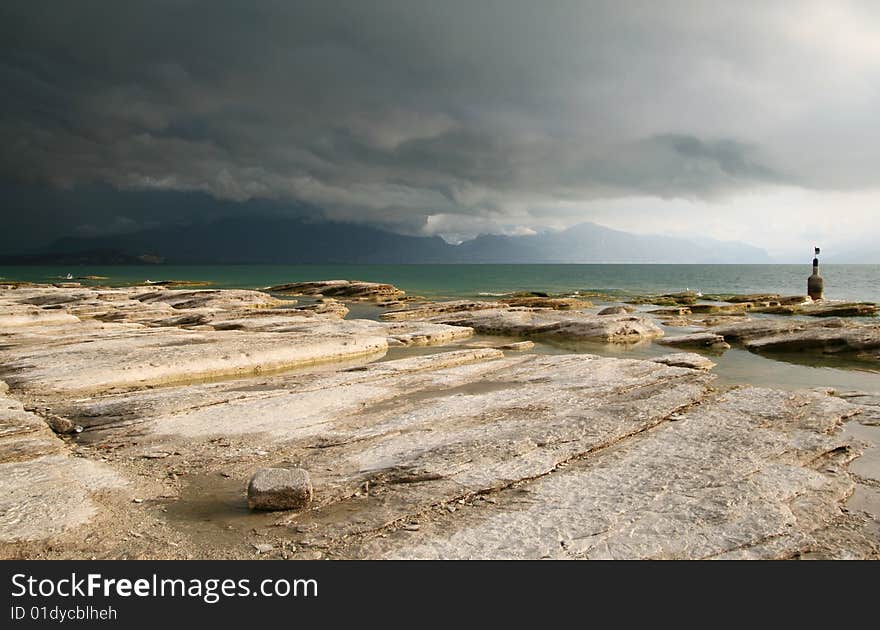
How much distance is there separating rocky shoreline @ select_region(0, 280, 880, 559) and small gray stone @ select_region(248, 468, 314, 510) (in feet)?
0.71

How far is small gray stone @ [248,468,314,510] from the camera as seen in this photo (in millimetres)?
8047

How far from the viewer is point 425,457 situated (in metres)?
10.2

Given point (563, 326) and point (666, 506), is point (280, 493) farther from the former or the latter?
point (563, 326)

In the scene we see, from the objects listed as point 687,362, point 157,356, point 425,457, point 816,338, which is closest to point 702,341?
point 816,338

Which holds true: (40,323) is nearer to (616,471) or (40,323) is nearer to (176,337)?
(176,337)

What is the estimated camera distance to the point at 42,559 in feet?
21.9

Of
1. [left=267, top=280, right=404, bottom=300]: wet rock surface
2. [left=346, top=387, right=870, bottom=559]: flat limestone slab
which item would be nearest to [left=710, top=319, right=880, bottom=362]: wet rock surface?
[left=346, top=387, right=870, bottom=559]: flat limestone slab

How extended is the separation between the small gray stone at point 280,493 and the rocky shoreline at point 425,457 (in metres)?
0.22

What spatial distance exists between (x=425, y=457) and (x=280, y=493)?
313cm

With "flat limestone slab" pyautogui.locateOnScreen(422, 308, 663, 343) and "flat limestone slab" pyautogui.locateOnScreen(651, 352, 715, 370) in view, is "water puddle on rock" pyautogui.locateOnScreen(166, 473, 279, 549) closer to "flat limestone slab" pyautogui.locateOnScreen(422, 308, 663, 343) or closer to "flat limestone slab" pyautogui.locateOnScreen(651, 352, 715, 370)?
"flat limestone slab" pyautogui.locateOnScreen(651, 352, 715, 370)

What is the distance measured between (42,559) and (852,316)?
61.3 meters

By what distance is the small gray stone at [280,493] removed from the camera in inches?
317

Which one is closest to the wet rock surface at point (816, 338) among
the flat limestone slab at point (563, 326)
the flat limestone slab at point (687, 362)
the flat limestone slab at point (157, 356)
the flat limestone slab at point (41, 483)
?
the flat limestone slab at point (563, 326)

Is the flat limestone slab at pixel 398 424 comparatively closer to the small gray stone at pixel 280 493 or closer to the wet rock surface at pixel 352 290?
the small gray stone at pixel 280 493
